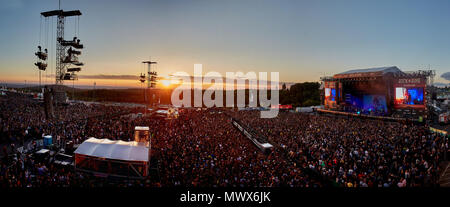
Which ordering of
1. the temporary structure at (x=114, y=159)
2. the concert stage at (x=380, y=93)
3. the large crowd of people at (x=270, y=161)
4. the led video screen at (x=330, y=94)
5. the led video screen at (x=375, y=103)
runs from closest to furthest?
the large crowd of people at (x=270, y=161), the temporary structure at (x=114, y=159), the concert stage at (x=380, y=93), the led video screen at (x=375, y=103), the led video screen at (x=330, y=94)

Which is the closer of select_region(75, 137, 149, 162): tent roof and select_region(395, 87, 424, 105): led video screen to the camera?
select_region(75, 137, 149, 162): tent roof

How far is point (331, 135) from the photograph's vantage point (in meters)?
15.4

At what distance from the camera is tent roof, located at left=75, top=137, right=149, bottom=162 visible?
8961mm

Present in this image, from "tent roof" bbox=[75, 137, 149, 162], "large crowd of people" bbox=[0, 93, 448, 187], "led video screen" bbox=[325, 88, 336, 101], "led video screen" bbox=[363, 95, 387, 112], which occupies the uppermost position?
"led video screen" bbox=[325, 88, 336, 101]

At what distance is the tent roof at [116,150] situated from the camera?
29.4 ft

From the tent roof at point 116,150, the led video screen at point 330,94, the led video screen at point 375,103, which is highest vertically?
the led video screen at point 330,94

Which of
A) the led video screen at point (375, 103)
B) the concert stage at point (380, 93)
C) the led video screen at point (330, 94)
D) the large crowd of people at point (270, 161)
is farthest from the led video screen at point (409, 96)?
the large crowd of people at point (270, 161)

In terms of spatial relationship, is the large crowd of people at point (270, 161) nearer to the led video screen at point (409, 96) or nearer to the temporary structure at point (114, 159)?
the temporary structure at point (114, 159)

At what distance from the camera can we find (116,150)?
9.19 meters

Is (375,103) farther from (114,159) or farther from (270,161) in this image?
(114,159)

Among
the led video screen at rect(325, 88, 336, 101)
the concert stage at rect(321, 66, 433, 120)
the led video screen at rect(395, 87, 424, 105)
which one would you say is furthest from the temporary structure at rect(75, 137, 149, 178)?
the led video screen at rect(325, 88, 336, 101)

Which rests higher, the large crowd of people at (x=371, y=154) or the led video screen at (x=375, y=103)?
the led video screen at (x=375, y=103)

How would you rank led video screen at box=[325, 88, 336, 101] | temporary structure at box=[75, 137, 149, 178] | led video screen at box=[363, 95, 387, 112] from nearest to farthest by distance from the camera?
1. temporary structure at box=[75, 137, 149, 178]
2. led video screen at box=[363, 95, 387, 112]
3. led video screen at box=[325, 88, 336, 101]

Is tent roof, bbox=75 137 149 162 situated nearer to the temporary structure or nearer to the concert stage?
the temporary structure
